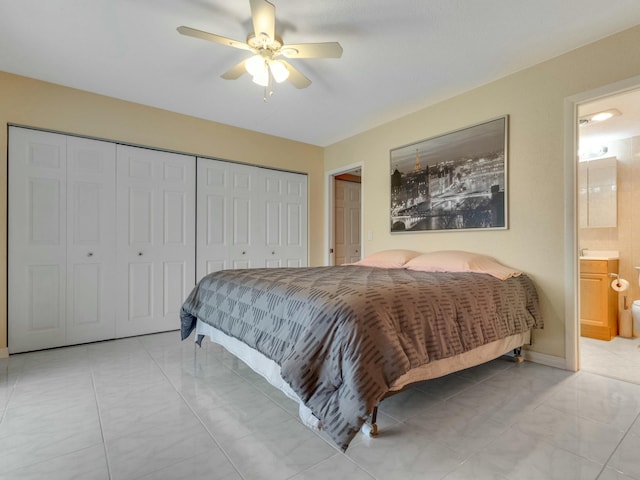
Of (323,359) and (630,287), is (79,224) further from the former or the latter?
(630,287)

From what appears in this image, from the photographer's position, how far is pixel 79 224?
124 inches

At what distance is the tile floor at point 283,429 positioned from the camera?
1.36 m

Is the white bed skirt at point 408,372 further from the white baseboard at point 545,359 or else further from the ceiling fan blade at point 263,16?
the ceiling fan blade at point 263,16

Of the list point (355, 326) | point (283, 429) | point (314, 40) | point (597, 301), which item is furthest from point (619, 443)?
point (314, 40)

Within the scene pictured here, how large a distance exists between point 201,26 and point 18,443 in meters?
2.64

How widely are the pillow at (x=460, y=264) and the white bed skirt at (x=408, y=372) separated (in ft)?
1.63

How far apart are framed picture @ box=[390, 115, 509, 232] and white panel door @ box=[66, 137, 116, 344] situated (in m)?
3.14

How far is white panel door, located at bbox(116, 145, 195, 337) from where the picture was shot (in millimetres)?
3398

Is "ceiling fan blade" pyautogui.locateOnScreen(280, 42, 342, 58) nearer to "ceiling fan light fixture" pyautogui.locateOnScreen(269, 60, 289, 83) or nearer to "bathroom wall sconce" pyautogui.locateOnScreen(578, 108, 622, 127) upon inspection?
"ceiling fan light fixture" pyautogui.locateOnScreen(269, 60, 289, 83)

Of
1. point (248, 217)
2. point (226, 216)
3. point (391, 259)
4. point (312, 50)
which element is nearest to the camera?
point (312, 50)

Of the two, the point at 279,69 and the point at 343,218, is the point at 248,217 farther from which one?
the point at 279,69

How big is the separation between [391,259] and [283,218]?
1834 millimetres

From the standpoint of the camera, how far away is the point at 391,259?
3.38 m

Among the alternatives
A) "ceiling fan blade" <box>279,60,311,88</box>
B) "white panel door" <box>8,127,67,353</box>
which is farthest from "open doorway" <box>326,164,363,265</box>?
"white panel door" <box>8,127,67,353</box>
